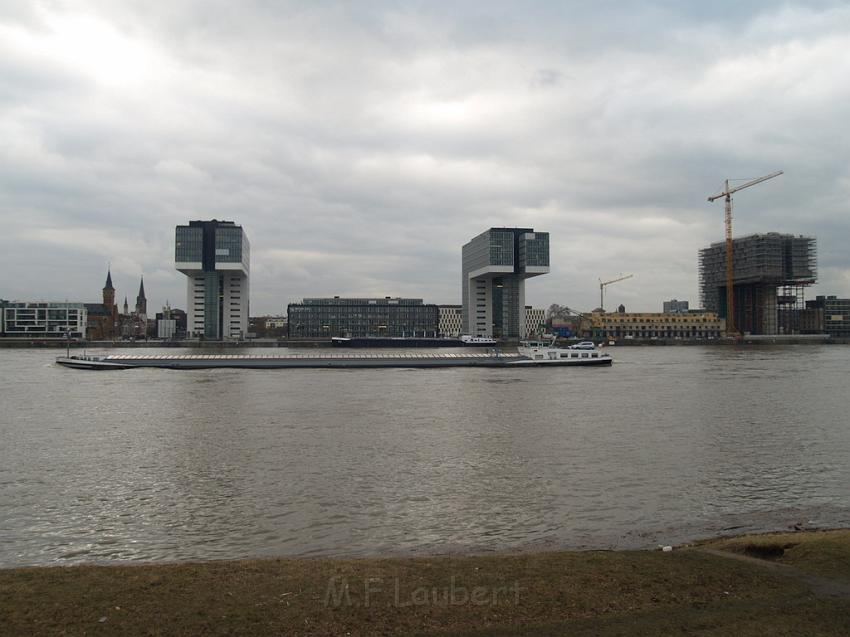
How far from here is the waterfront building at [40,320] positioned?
579 feet

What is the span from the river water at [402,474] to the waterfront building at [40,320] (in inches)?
6128

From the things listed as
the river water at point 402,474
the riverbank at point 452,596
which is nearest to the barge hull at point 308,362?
the river water at point 402,474

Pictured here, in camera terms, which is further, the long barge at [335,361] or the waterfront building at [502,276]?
the waterfront building at [502,276]

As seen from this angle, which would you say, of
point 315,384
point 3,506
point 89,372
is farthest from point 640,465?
point 89,372

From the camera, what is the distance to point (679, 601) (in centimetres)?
756

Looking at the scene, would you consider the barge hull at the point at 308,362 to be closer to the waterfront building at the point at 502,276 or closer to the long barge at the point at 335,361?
the long barge at the point at 335,361

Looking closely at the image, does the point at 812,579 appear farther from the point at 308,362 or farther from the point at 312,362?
the point at 312,362

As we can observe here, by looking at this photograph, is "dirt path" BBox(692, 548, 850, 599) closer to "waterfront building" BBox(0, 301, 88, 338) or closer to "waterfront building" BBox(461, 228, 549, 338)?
"waterfront building" BBox(461, 228, 549, 338)

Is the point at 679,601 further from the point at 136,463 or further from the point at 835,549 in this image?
the point at 136,463

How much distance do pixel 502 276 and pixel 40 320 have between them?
433ft

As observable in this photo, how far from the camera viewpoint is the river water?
42.9 ft

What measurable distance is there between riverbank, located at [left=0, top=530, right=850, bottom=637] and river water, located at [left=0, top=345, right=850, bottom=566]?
125 inches

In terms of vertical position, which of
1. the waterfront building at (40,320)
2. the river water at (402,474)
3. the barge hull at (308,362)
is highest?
the waterfront building at (40,320)

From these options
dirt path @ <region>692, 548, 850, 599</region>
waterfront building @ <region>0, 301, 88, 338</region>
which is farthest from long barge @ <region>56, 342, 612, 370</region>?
waterfront building @ <region>0, 301, 88, 338</region>
